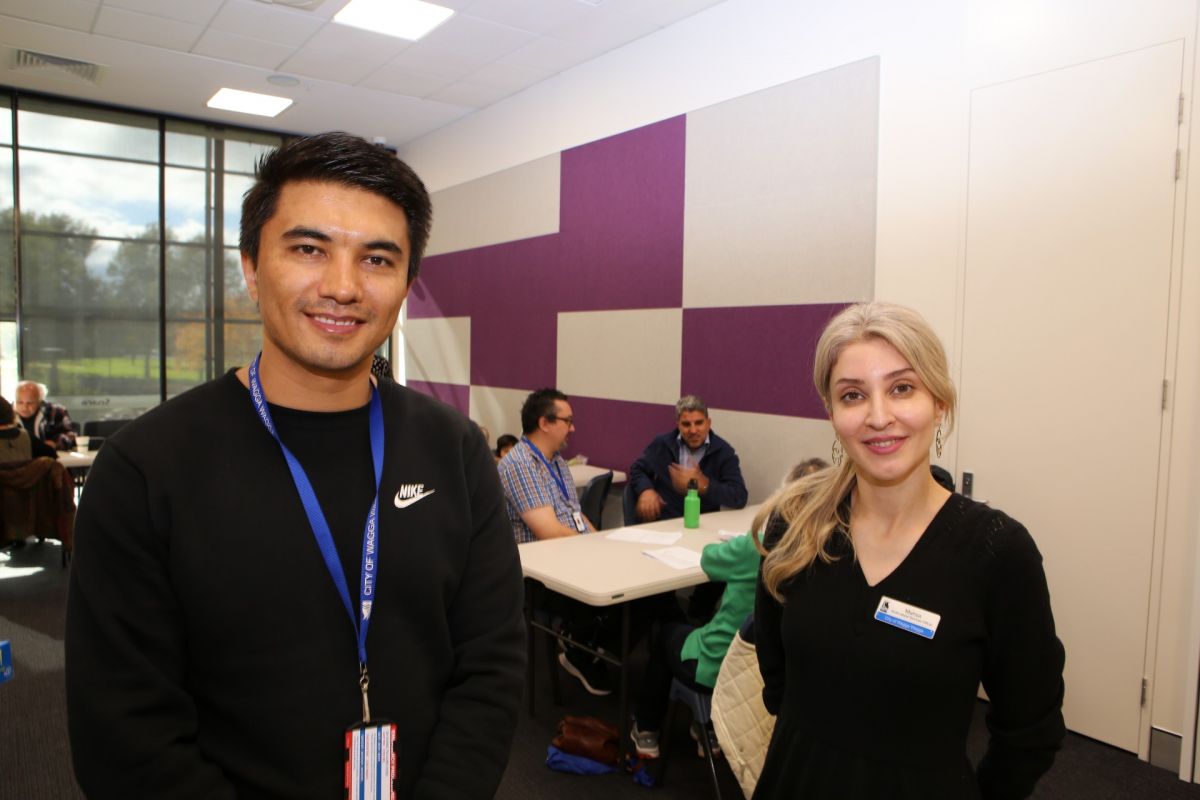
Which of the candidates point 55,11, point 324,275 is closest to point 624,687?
point 324,275

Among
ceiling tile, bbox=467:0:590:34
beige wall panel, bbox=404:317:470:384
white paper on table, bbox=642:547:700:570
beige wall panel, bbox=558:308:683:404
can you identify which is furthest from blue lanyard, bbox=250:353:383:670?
beige wall panel, bbox=404:317:470:384

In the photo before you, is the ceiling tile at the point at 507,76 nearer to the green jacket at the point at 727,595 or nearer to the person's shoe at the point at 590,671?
the person's shoe at the point at 590,671

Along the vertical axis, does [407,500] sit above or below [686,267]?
below

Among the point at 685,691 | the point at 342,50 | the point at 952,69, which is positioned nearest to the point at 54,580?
the point at 342,50

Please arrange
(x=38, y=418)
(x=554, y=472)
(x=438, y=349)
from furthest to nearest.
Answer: (x=438, y=349)
(x=38, y=418)
(x=554, y=472)

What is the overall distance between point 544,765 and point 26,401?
492cm

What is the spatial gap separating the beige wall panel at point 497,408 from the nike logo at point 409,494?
4.91 meters

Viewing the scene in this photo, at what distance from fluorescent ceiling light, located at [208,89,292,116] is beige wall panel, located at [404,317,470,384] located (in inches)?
83.0

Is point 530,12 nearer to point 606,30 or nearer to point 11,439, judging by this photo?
point 606,30

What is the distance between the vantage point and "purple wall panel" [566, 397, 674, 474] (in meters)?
4.93

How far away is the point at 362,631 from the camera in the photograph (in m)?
0.98

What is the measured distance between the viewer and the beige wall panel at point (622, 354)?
4785 millimetres

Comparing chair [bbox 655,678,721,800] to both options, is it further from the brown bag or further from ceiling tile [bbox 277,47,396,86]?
ceiling tile [bbox 277,47,396,86]

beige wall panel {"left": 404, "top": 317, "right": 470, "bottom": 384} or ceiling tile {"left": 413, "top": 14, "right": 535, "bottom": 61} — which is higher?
ceiling tile {"left": 413, "top": 14, "right": 535, "bottom": 61}
